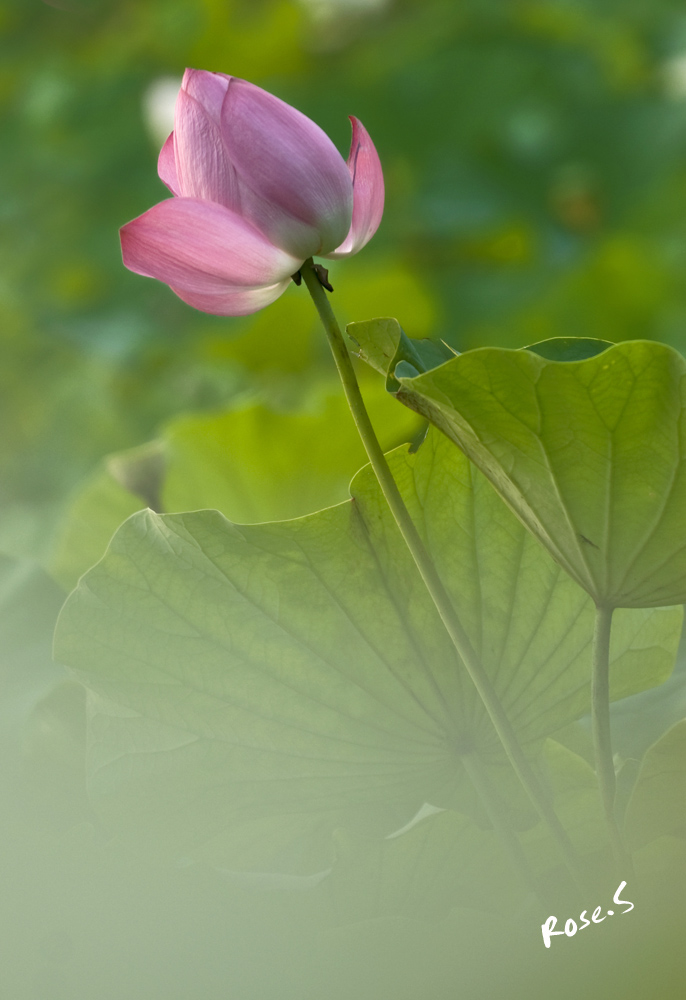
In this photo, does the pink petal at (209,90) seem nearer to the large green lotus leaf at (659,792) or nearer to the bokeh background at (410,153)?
the large green lotus leaf at (659,792)

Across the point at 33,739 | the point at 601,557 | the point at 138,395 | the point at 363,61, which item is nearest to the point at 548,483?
the point at 601,557

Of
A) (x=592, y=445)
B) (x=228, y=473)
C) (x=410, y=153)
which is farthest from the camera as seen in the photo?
(x=410, y=153)

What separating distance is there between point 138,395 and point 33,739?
434 mm

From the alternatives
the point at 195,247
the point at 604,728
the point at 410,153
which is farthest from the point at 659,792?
the point at 410,153

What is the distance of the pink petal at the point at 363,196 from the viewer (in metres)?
0.16

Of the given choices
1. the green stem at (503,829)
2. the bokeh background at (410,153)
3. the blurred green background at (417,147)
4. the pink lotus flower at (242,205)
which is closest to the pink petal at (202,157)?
the pink lotus flower at (242,205)

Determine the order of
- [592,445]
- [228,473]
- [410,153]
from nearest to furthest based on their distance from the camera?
[592,445]
[228,473]
[410,153]

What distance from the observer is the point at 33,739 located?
20cm

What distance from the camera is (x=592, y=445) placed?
144 millimetres

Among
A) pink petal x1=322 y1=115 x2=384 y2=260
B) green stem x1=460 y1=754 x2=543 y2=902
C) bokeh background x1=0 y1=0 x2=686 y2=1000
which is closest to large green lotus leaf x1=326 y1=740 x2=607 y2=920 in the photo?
green stem x1=460 y1=754 x2=543 y2=902

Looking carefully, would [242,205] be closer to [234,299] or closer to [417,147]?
[234,299]

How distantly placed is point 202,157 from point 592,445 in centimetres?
8

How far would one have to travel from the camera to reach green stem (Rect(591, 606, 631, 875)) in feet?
0.51

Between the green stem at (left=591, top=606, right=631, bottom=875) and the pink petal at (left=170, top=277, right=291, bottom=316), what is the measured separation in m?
0.08
